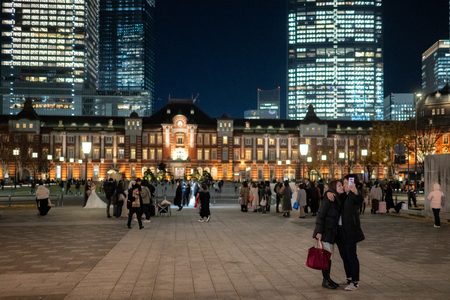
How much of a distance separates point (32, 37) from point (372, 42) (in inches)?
5292

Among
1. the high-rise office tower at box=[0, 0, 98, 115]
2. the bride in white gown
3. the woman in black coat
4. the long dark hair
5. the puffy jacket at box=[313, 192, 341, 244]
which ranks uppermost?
the high-rise office tower at box=[0, 0, 98, 115]

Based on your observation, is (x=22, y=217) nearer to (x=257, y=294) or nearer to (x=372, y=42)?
(x=257, y=294)

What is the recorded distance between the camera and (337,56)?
19138 cm

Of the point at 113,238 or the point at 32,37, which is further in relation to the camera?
the point at 32,37

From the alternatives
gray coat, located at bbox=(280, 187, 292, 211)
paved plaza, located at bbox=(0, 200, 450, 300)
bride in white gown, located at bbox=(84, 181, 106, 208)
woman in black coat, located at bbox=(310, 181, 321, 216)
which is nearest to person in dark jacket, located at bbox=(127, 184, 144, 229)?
paved plaza, located at bbox=(0, 200, 450, 300)

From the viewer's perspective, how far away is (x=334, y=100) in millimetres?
194375

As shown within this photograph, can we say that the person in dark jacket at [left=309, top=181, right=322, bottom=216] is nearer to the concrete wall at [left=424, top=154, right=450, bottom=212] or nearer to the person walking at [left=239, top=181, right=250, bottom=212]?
the person walking at [left=239, top=181, right=250, bottom=212]

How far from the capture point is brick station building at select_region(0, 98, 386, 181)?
82562 millimetres

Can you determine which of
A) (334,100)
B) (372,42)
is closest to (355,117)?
(334,100)

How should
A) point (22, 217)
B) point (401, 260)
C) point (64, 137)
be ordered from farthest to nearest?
point (64, 137), point (22, 217), point (401, 260)

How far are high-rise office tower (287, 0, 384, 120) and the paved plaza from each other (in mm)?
184514

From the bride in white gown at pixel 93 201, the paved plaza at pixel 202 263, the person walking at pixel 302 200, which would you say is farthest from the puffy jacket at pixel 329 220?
the bride in white gown at pixel 93 201

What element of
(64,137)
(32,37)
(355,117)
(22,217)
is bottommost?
(22,217)

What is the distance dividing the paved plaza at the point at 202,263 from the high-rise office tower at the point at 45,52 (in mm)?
138194
